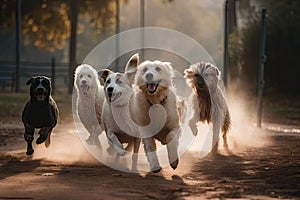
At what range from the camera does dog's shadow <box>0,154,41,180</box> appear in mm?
10977

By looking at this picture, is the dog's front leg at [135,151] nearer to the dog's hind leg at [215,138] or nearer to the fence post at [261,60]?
the dog's hind leg at [215,138]

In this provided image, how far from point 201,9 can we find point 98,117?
80.0 meters

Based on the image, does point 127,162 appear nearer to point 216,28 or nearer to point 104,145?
point 104,145

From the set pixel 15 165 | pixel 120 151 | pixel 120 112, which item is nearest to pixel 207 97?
pixel 120 112

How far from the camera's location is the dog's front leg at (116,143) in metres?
11.9

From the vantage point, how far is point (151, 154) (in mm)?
11133

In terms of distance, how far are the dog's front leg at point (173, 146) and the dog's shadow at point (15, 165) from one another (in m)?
1.97

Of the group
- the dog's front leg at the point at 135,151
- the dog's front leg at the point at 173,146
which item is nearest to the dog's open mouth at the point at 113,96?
the dog's front leg at the point at 135,151

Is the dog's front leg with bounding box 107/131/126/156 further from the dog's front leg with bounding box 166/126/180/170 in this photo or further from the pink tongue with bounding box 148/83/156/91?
the pink tongue with bounding box 148/83/156/91

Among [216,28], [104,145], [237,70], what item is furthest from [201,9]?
[104,145]

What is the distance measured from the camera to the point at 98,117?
Answer: 14016 mm

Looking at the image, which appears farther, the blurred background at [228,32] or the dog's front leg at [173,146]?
the blurred background at [228,32]

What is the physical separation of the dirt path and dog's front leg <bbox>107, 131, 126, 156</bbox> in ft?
1.14

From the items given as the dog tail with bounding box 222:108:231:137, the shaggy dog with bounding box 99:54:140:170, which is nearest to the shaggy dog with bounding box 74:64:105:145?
the shaggy dog with bounding box 99:54:140:170
